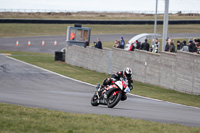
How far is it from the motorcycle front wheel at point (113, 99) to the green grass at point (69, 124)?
2094 millimetres

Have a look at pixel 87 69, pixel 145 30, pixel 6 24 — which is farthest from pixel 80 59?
pixel 6 24

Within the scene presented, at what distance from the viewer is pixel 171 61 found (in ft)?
70.5

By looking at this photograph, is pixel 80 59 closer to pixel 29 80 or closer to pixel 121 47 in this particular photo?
pixel 121 47

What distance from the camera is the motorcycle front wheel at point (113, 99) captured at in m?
12.6

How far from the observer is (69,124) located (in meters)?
9.25

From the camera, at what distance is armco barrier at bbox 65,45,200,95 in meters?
19.8

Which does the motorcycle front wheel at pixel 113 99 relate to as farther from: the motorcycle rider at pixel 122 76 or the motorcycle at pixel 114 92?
the motorcycle rider at pixel 122 76

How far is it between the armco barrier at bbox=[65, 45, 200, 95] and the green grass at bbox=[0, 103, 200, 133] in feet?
32.8

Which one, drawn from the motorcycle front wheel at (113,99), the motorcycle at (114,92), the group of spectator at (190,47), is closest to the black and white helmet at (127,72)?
the motorcycle at (114,92)

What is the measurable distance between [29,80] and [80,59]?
33.6 ft

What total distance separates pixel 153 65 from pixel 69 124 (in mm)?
14388

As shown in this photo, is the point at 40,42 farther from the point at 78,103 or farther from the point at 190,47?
the point at 78,103

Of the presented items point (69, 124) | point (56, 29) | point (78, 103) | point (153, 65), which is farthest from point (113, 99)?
point (56, 29)

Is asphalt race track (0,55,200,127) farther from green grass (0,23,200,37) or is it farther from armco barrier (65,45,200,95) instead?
green grass (0,23,200,37)
